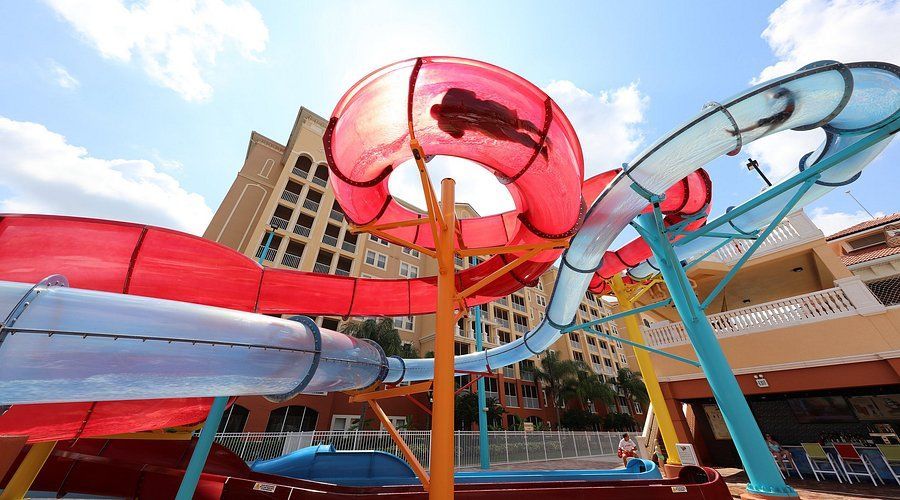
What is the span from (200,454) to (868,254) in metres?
24.2

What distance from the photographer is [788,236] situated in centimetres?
1150

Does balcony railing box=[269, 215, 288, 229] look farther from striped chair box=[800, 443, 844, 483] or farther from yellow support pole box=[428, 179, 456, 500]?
striped chair box=[800, 443, 844, 483]

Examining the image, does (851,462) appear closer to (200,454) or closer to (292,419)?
(200,454)

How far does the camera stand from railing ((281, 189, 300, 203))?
26552 millimetres

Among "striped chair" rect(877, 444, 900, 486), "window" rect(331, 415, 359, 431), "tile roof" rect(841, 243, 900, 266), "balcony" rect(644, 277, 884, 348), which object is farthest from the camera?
"window" rect(331, 415, 359, 431)

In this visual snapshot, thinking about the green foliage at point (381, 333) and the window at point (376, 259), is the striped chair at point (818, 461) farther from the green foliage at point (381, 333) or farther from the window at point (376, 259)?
the window at point (376, 259)

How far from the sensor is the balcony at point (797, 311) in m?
8.56

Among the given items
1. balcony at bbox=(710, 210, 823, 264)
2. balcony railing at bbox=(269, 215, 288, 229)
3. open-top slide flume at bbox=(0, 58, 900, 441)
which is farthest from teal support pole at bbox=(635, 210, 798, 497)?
balcony railing at bbox=(269, 215, 288, 229)

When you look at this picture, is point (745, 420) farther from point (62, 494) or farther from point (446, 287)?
point (62, 494)

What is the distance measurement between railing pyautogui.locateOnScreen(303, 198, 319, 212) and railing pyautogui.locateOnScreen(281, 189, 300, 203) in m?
0.73

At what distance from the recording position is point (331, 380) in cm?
410

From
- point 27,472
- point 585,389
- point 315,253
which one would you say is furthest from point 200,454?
point 585,389

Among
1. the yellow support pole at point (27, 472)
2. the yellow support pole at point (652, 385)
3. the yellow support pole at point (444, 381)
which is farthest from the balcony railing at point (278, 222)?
the yellow support pole at point (444, 381)

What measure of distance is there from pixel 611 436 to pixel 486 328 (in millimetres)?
13692
